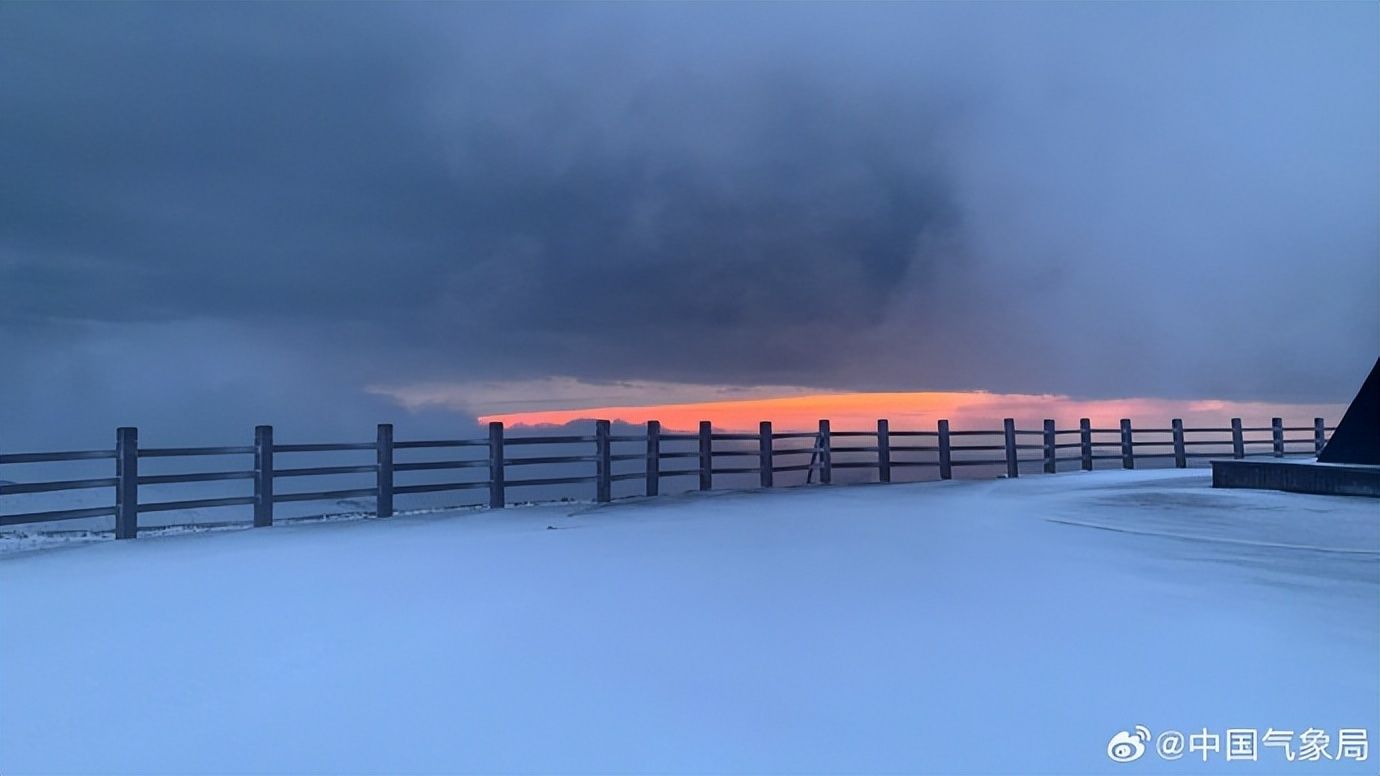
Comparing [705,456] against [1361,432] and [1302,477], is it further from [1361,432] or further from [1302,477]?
[1361,432]

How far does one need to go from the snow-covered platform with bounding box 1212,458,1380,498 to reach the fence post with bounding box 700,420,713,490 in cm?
830

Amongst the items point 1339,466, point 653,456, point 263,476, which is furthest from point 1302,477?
point 263,476

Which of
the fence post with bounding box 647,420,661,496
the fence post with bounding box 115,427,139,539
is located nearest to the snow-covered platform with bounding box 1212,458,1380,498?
the fence post with bounding box 647,420,661,496

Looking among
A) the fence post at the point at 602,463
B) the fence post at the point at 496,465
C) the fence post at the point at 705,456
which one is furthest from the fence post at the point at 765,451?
the fence post at the point at 496,465

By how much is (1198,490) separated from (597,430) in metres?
9.36

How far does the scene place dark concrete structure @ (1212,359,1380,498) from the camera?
39.5 ft

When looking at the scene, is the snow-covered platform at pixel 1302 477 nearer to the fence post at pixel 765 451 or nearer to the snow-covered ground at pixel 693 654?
the snow-covered ground at pixel 693 654

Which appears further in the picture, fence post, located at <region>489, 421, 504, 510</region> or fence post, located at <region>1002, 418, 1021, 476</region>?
fence post, located at <region>1002, 418, 1021, 476</region>

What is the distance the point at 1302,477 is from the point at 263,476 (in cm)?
1461

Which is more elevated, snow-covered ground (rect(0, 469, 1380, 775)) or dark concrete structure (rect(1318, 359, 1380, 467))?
dark concrete structure (rect(1318, 359, 1380, 467))

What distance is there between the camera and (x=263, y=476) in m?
11.2

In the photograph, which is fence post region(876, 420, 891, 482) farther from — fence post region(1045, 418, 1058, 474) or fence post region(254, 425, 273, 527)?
fence post region(254, 425, 273, 527)

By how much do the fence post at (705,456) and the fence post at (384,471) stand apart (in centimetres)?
558

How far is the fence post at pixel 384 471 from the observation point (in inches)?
484
